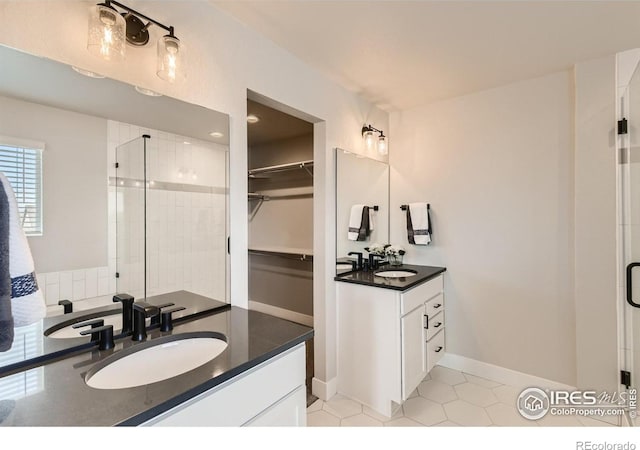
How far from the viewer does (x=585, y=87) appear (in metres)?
2.00

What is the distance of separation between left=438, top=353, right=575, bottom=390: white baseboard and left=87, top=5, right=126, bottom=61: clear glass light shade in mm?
2993

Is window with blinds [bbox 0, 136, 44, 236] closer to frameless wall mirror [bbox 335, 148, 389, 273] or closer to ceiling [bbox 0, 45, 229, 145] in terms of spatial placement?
ceiling [bbox 0, 45, 229, 145]

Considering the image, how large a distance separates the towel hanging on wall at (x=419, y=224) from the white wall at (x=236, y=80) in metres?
0.72

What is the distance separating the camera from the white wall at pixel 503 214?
216 cm

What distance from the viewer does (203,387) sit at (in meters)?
0.82

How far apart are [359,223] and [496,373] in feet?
5.32

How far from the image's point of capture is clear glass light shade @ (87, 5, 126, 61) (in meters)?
1.03

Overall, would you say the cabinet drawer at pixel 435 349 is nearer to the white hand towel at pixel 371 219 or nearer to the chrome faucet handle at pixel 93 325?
the white hand towel at pixel 371 219

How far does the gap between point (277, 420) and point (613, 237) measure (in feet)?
7.45

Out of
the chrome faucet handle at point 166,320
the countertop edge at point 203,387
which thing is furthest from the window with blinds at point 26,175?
the countertop edge at point 203,387

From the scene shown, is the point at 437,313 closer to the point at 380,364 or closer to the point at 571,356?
the point at 380,364

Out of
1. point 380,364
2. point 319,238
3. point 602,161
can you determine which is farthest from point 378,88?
point 380,364
